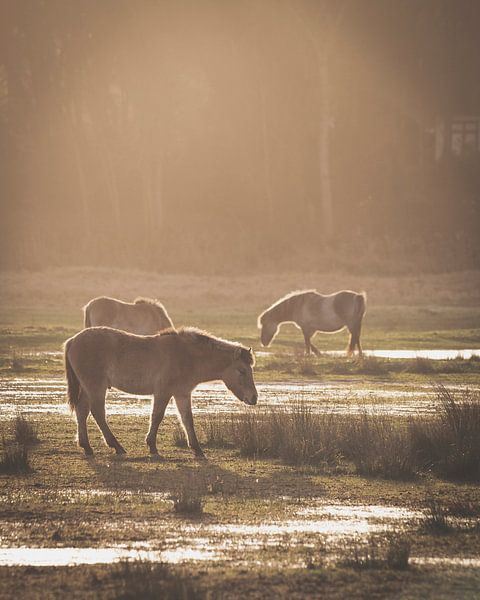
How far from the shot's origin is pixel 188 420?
1475 cm

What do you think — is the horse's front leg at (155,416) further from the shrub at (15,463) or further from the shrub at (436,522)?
the shrub at (436,522)

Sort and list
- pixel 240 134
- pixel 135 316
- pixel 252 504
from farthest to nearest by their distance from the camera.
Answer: pixel 240 134 → pixel 135 316 → pixel 252 504

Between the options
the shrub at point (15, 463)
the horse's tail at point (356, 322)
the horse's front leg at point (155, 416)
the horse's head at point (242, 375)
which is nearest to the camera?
the shrub at point (15, 463)

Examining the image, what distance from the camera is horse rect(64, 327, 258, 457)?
14.7 meters

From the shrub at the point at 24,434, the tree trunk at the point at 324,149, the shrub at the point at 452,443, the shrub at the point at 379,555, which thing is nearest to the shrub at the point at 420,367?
the shrub at the point at 452,443

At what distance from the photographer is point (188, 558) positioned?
9.07 metres

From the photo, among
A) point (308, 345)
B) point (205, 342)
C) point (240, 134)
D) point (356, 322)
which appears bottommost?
point (308, 345)

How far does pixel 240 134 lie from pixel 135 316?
4176 centimetres

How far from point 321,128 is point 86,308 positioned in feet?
116

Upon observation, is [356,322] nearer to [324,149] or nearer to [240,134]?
[324,149]

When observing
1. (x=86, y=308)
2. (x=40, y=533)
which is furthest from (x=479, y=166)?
(x=40, y=533)

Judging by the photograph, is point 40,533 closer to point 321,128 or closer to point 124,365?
point 124,365

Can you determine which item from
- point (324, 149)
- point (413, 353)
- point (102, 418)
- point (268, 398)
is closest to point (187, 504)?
point (102, 418)

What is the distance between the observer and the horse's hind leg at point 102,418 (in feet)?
48.0
